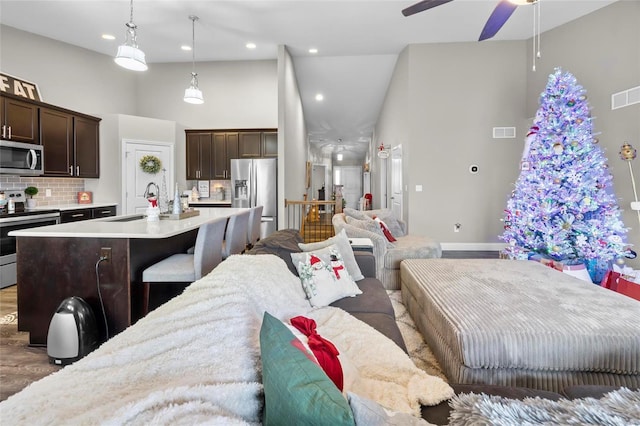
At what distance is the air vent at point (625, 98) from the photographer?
4246 millimetres

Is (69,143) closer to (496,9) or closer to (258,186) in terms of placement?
(258,186)

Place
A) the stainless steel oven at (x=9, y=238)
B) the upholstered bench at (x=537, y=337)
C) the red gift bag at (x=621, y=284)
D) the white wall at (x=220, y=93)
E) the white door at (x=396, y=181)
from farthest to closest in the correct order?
the white door at (x=396, y=181) → the white wall at (x=220, y=93) → the stainless steel oven at (x=9, y=238) → the red gift bag at (x=621, y=284) → the upholstered bench at (x=537, y=337)

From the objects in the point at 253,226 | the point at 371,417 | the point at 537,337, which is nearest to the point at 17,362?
the point at 253,226

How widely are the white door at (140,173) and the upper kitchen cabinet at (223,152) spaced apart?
834 mm

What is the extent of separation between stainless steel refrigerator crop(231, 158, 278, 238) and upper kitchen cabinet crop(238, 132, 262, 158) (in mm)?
313

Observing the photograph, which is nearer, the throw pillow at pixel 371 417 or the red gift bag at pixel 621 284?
the throw pillow at pixel 371 417

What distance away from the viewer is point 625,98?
14.4 ft

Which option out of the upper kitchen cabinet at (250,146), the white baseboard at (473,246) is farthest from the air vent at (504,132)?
the upper kitchen cabinet at (250,146)

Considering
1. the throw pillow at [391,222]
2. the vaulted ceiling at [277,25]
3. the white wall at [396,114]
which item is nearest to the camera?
the vaulted ceiling at [277,25]

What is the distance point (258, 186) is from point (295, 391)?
5.71 metres

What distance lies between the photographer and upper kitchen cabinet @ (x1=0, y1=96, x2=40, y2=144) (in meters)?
4.17

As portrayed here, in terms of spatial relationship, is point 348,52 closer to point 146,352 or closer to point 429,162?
point 429,162

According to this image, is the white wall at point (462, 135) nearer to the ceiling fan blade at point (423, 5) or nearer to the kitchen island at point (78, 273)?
the ceiling fan blade at point (423, 5)

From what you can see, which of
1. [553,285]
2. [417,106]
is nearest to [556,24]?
[417,106]
